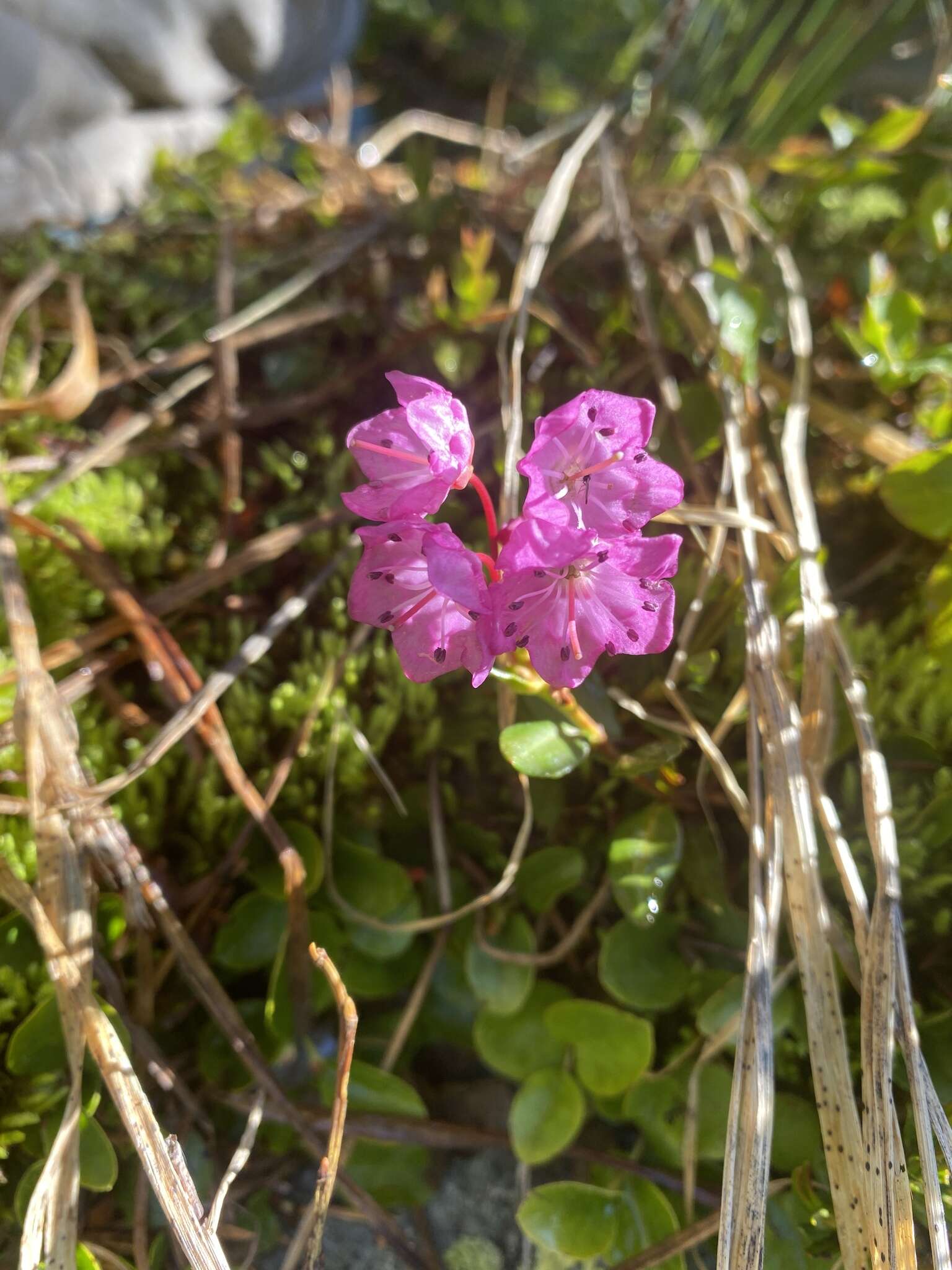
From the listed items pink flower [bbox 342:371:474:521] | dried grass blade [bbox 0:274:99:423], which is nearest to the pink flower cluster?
pink flower [bbox 342:371:474:521]

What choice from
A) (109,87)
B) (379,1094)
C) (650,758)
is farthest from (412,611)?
(109,87)

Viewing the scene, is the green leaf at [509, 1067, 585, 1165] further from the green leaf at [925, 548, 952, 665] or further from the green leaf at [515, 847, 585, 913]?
the green leaf at [925, 548, 952, 665]

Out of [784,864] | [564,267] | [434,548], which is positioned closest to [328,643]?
[434,548]

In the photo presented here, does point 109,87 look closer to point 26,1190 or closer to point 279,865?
point 279,865

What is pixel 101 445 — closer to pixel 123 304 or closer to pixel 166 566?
pixel 166 566

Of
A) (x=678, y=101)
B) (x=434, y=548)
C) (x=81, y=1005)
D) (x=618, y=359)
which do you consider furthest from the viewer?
(x=678, y=101)

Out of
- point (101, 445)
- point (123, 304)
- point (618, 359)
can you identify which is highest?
point (123, 304)
